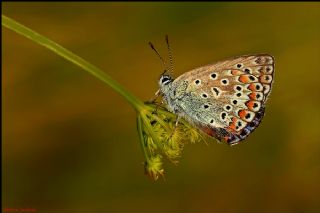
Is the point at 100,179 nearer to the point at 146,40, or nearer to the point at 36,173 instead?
the point at 36,173

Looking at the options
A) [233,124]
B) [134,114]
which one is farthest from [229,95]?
[134,114]

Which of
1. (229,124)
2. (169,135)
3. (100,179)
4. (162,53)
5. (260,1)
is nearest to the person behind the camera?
(169,135)

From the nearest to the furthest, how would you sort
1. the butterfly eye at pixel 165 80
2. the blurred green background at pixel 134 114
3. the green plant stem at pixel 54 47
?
the green plant stem at pixel 54 47, the butterfly eye at pixel 165 80, the blurred green background at pixel 134 114

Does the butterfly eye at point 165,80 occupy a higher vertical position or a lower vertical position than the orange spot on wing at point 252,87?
higher

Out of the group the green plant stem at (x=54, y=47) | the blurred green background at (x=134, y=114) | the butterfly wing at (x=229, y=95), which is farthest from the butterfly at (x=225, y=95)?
the blurred green background at (x=134, y=114)

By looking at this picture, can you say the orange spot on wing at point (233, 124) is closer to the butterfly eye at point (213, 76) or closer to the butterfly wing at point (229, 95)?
the butterfly wing at point (229, 95)

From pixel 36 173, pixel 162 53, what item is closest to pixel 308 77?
pixel 162 53

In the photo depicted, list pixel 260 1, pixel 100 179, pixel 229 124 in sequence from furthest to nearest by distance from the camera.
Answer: pixel 260 1 < pixel 100 179 < pixel 229 124

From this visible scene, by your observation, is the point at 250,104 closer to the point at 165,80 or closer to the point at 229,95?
the point at 229,95
